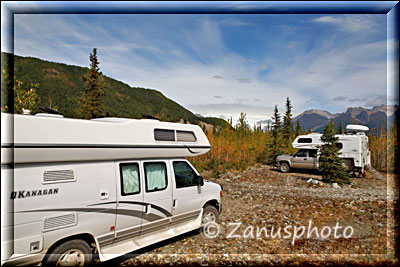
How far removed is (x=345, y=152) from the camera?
15.5m

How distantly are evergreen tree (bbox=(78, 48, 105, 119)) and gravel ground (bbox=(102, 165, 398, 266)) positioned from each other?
14863 millimetres

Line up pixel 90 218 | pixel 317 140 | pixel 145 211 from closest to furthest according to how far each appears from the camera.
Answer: pixel 90 218 < pixel 145 211 < pixel 317 140

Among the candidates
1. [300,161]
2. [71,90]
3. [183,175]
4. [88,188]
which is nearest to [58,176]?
[88,188]

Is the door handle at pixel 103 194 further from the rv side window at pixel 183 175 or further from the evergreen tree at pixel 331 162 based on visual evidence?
the evergreen tree at pixel 331 162

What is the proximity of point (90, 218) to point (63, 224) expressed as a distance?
0.42m

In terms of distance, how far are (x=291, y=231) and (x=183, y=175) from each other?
355cm

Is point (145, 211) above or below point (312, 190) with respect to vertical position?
above

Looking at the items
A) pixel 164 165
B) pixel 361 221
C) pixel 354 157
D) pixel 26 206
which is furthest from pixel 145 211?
pixel 354 157

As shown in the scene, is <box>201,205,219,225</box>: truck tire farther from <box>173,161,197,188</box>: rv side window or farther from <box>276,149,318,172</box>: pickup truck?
<box>276,149,318,172</box>: pickup truck

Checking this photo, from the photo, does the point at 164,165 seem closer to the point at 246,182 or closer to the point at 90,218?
the point at 90,218

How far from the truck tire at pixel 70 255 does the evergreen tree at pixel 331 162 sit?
511 inches

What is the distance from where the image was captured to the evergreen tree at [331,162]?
1345 cm

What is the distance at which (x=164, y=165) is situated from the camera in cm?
557

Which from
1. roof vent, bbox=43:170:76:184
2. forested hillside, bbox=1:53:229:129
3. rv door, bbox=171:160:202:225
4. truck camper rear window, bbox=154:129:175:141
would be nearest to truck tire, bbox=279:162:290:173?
rv door, bbox=171:160:202:225
